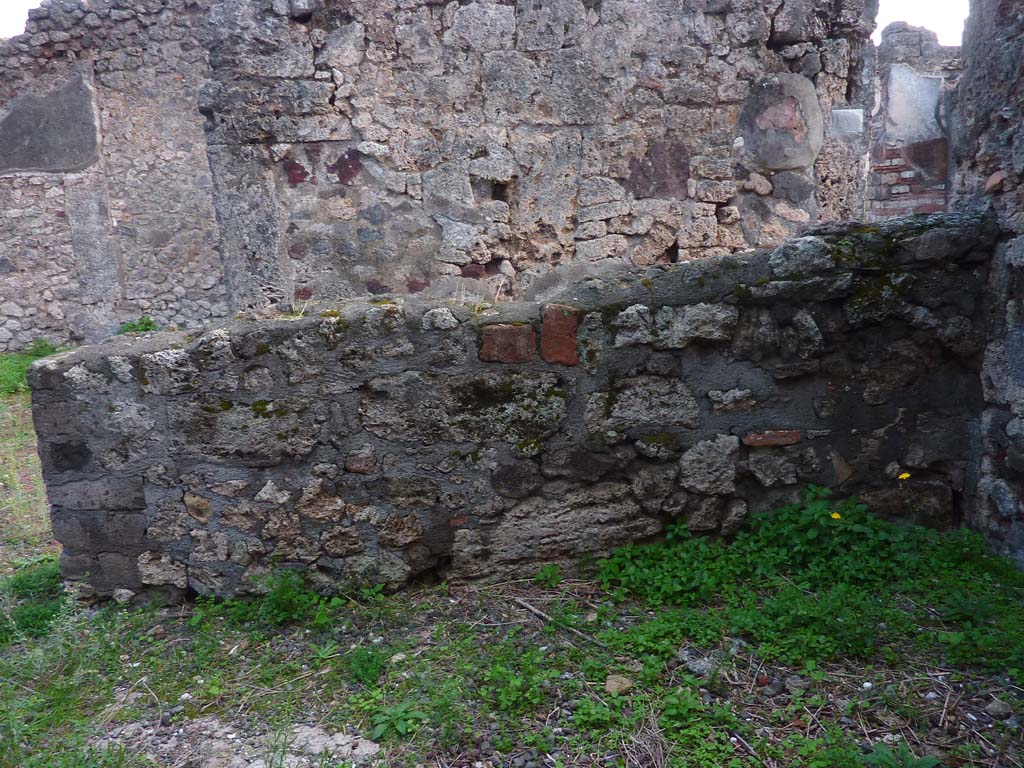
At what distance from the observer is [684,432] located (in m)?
2.53

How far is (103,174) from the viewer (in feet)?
26.2

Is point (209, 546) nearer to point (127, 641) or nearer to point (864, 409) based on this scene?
point (127, 641)

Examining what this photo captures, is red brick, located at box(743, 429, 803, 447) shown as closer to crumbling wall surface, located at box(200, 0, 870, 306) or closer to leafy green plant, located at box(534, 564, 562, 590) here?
leafy green plant, located at box(534, 564, 562, 590)

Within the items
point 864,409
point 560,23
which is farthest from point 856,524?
point 560,23

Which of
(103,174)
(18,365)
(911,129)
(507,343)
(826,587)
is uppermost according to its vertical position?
(103,174)

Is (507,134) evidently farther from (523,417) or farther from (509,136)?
(523,417)

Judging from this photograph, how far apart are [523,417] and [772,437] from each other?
870 mm

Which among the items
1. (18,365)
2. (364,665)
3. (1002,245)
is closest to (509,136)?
(1002,245)

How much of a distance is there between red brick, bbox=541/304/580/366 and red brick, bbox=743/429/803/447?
66 cm

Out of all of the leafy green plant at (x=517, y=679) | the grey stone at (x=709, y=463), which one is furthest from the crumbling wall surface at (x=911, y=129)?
the leafy green plant at (x=517, y=679)

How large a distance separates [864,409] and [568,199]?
2375 millimetres

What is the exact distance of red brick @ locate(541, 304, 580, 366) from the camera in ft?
8.07

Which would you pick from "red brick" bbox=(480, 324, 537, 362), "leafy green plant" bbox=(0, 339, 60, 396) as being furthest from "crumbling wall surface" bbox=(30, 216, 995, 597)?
"leafy green plant" bbox=(0, 339, 60, 396)

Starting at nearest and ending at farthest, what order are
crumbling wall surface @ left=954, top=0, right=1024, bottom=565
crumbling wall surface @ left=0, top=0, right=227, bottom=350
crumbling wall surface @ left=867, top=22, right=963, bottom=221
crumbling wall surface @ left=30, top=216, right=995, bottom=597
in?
crumbling wall surface @ left=954, top=0, right=1024, bottom=565, crumbling wall surface @ left=30, top=216, right=995, bottom=597, crumbling wall surface @ left=867, top=22, right=963, bottom=221, crumbling wall surface @ left=0, top=0, right=227, bottom=350
